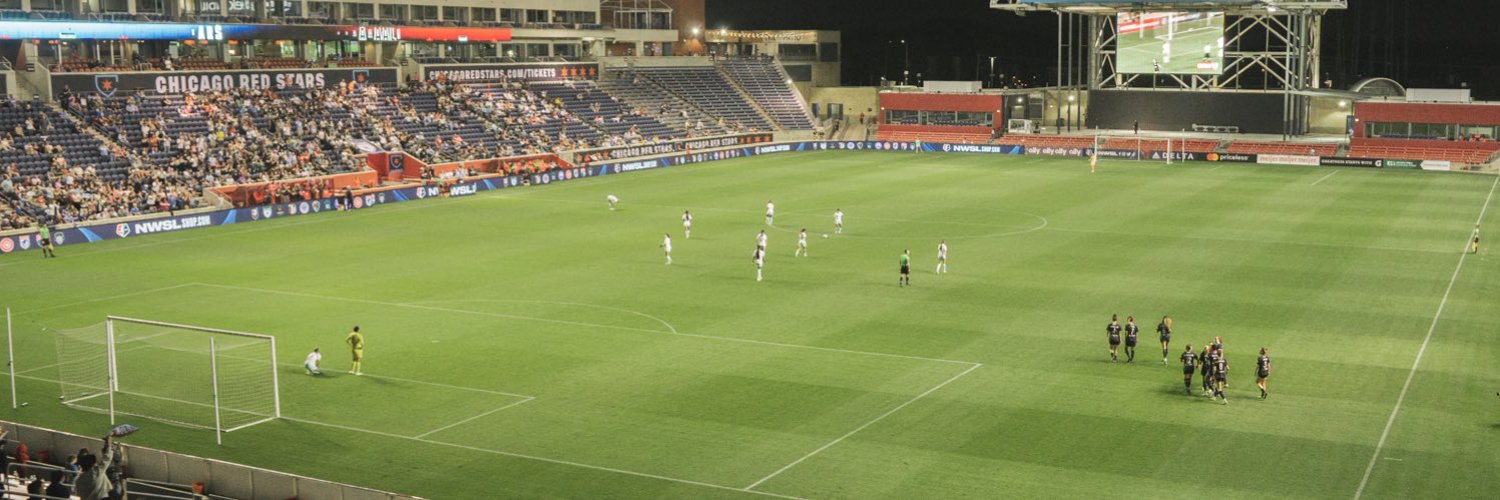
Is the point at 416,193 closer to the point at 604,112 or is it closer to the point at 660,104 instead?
the point at 604,112

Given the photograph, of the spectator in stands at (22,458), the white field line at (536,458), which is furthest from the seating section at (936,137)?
the spectator in stands at (22,458)

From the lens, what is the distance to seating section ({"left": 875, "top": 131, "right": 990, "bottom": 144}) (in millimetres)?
96938

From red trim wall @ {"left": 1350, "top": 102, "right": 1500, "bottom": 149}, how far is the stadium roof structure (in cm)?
667

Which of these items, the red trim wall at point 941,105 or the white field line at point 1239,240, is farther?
the red trim wall at point 941,105

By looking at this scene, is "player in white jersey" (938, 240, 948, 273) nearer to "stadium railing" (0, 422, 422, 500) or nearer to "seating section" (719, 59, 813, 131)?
"stadium railing" (0, 422, 422, 500)

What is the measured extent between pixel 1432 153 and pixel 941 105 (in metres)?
32.0

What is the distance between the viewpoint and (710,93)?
102 metres

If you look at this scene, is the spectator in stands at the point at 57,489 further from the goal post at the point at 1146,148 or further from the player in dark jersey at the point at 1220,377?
the goal post at the point at 1146,148

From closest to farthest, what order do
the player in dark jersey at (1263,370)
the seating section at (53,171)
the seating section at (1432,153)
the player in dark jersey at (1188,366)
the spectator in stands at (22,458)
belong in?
the spectator in stands at (22,458) < the player in dark jersey at (1263,370) < the player in dark jersey at (1188,366) < the seating section at (53,171) < the seating section at (1432,153)

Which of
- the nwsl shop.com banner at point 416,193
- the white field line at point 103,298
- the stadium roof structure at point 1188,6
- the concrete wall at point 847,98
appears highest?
the stadium roof structure at point 1188,6

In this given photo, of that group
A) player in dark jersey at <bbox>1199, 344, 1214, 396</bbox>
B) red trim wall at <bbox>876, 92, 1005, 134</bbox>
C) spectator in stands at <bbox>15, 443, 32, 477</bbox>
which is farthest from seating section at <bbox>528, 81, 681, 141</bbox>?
spectator in stands at <bbox>15, 443, 32, 477</bbox>

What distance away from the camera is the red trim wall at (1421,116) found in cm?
8238

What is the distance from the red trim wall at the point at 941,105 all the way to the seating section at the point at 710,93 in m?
8.94

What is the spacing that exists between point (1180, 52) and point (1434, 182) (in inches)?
827
